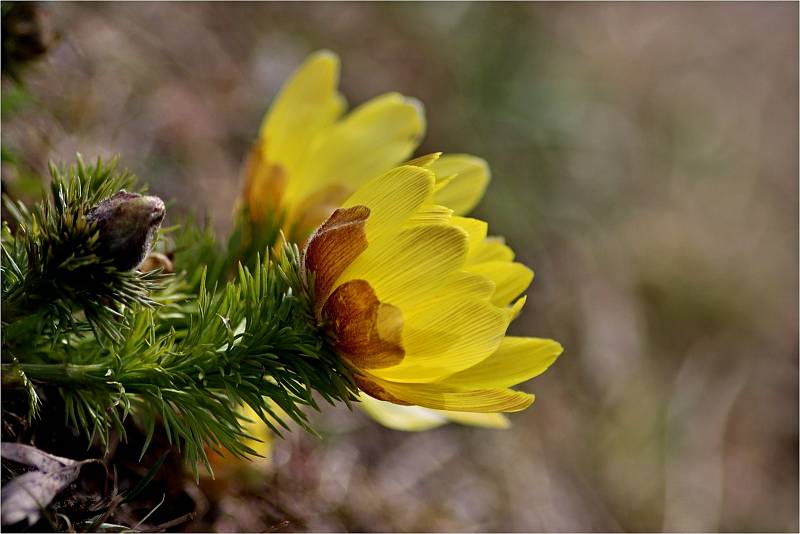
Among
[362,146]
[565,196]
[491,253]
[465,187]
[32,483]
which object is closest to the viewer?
[32,483]

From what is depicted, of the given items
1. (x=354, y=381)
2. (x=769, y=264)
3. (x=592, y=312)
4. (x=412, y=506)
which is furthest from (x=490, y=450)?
(x=769, y=264)

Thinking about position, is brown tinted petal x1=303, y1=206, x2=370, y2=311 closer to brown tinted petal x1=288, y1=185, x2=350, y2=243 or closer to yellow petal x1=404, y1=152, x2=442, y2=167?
yellow petal x1=404, y1=152, x2=442, y2=167

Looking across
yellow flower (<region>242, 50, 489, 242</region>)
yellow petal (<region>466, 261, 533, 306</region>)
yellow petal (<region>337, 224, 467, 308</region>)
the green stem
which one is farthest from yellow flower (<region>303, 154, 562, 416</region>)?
yellow flower (<region>242, 50, 489, 242</region>)

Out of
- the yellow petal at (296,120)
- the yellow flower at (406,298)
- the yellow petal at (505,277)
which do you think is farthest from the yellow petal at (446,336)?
the yellow petal at (296,120)

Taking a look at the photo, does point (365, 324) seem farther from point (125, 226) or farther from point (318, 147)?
point (318, 147)

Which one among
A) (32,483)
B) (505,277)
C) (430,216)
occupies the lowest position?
(32,483)

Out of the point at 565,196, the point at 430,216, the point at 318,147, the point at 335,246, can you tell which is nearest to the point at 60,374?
the point at 335,246
